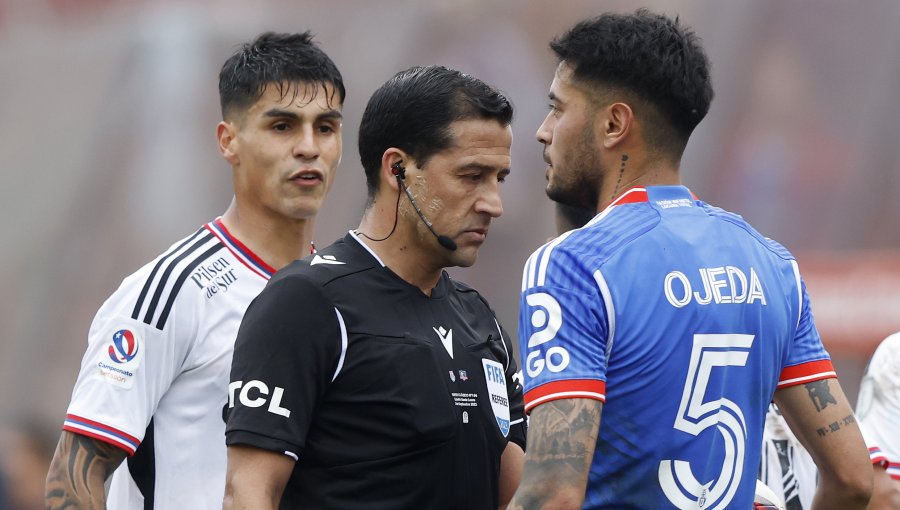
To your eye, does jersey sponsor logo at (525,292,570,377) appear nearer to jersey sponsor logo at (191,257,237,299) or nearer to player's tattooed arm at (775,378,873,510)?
player's tattooed arm at (775,378,873,510)

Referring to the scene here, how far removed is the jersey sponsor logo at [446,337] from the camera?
313 centimetres

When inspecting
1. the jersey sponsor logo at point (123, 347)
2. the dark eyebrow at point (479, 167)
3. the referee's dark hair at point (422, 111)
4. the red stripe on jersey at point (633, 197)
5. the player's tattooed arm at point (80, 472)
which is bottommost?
the player's tattooed arm at point (80, 472)

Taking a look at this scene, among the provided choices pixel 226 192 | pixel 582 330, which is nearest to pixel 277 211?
pixel 582 330

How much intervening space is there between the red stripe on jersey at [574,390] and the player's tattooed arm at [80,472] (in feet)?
4.82

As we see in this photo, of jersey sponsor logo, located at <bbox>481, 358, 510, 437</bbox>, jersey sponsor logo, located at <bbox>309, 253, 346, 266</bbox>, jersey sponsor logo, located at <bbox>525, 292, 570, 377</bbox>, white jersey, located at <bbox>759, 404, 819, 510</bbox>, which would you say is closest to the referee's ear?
jersey sponsor logo, located at <bbox>309, 253, 346, 266</bbox>

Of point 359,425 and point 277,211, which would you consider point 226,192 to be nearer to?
point 277,211

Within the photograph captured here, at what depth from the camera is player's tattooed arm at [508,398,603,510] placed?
2559 millimetres

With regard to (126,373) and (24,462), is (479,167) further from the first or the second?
(24,462)

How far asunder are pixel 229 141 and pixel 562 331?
1.84 meters

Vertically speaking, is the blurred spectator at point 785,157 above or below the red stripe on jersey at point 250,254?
above

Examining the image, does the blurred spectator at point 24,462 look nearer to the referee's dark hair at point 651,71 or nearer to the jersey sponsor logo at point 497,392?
the jersey sponsor logo at point 497,392

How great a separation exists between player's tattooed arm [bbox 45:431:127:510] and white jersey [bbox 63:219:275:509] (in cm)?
4

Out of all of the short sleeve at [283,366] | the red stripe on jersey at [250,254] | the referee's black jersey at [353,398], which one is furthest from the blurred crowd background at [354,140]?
the short sleeve at [283,366]

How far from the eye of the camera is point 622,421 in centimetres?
270
